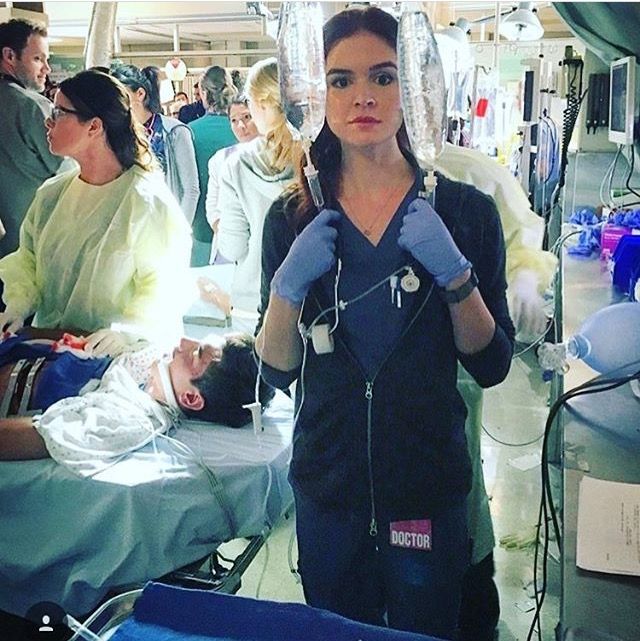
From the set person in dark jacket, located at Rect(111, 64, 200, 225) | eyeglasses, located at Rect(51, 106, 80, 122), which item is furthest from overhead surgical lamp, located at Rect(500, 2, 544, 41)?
eyeglasses, located at Rect(51, 106, 80, 122)

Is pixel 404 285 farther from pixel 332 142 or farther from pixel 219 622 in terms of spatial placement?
pixel 219 622

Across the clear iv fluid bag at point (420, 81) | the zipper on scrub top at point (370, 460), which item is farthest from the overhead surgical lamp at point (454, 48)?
the zipper on scrub top at point (370, 460)

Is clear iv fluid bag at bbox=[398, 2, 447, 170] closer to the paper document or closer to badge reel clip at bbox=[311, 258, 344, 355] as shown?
badge reel clip at bbox=[311, 258, 344, 355]

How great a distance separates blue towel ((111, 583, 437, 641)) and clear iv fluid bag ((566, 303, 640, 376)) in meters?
0.69

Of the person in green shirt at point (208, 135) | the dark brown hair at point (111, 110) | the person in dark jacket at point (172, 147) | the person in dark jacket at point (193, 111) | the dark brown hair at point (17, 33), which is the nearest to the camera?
the dark brown hair at point (111, 110)

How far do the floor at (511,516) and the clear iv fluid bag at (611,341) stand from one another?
1.07 feet

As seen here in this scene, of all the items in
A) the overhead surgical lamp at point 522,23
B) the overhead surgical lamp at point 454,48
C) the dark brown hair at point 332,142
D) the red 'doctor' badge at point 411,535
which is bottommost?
the red 'doctor' badge at point 411,535

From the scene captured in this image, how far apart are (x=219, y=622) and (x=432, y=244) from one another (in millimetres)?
535

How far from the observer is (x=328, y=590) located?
1139 millimetres

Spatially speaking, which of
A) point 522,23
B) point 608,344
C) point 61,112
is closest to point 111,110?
point 61,112

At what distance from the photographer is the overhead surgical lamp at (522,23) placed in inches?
130

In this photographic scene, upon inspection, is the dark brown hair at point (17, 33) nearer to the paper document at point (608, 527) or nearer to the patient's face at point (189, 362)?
the patient's face at point (189, 362)

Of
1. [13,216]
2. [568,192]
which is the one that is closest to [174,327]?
[13,216]

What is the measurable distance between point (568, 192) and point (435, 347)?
2.74 meters
